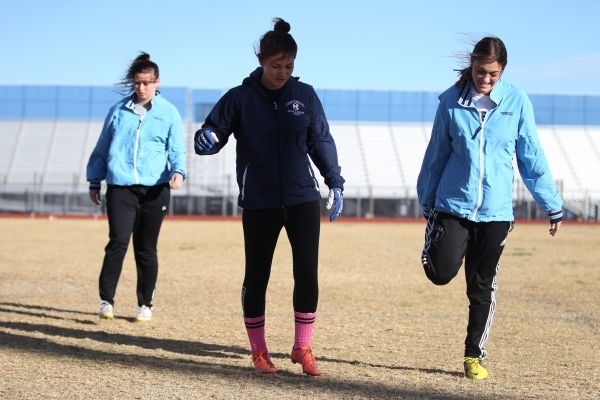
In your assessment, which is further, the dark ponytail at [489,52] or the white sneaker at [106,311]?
the white sneaker at [106,311]

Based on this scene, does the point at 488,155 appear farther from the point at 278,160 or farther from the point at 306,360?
the point at 306,360

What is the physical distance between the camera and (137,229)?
777 centimetres

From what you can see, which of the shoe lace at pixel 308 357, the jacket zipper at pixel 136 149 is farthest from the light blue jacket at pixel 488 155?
the jacket zipper at pixel 136 149

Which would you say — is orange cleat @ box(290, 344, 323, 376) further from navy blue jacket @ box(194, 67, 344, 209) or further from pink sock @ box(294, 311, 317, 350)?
navy blue jacket @ box(194, 67, 344, 209)

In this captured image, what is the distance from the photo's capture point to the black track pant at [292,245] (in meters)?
5.31

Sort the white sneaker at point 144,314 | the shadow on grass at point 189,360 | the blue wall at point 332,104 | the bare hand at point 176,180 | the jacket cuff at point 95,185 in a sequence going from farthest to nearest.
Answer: the blue wall at point 332,104 → the jacket cuff at point 95,185 → the white sneaker at point 144,314 → the bare hand at point 176,180 → the shadow on grass at point 189,360

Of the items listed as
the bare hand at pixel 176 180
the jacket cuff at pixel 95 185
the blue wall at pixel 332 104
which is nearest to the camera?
the bare hand at pixel 176 180

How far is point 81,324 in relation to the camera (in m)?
7.30

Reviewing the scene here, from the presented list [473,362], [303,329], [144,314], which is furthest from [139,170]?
[473,362]

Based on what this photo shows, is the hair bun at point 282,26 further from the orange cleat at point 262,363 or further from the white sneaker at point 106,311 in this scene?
the white sneaker at point 106,311

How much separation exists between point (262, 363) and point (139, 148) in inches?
114

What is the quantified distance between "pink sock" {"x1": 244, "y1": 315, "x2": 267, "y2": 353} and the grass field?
16cm

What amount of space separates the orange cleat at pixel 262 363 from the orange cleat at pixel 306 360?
0.46ft

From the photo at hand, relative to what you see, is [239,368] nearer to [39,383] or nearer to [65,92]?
[39,383]
